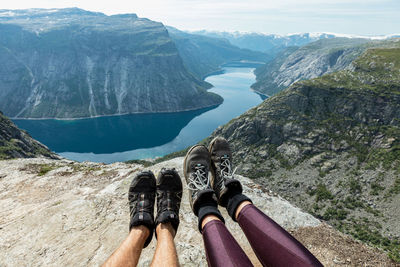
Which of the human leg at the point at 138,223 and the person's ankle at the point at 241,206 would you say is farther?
the person's ankle at the point at 241,206

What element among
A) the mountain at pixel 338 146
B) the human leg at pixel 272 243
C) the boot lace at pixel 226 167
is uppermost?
the human leg at pixel 272 243

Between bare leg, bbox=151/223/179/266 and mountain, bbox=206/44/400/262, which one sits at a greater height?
bare leg, bbox=151/223/179/266

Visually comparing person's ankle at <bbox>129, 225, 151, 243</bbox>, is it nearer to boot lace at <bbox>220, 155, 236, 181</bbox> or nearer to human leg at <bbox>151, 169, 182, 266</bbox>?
human leg at <bbox>151, 169, 182, 266</bbox>

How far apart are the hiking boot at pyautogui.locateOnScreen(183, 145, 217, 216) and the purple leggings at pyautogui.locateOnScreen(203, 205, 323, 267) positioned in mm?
1349

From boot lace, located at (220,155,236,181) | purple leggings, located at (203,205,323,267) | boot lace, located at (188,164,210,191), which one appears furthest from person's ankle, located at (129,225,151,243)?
boot lace, located at (220,155,236,181)

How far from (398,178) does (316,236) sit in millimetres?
130752

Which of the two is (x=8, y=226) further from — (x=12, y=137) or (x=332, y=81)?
(x=332, y=81)

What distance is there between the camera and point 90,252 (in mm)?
7324

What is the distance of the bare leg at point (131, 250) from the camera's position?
492 cm

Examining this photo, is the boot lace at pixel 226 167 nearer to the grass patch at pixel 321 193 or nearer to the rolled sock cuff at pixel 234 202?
the rolled sock cuff at pixel 234 202

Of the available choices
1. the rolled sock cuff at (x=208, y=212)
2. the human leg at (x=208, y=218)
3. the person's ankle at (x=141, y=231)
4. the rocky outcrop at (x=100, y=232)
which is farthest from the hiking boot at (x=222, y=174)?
the person's ankle at (x=141, y=231)

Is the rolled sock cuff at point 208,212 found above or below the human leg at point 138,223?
above

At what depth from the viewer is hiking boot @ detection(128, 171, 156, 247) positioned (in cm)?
652

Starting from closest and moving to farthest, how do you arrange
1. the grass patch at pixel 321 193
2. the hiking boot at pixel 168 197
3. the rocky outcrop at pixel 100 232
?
the hiking boot at pixel 168 197
the rocky outcrop at pixel 100 232
the grass patch at pixel 321 193
